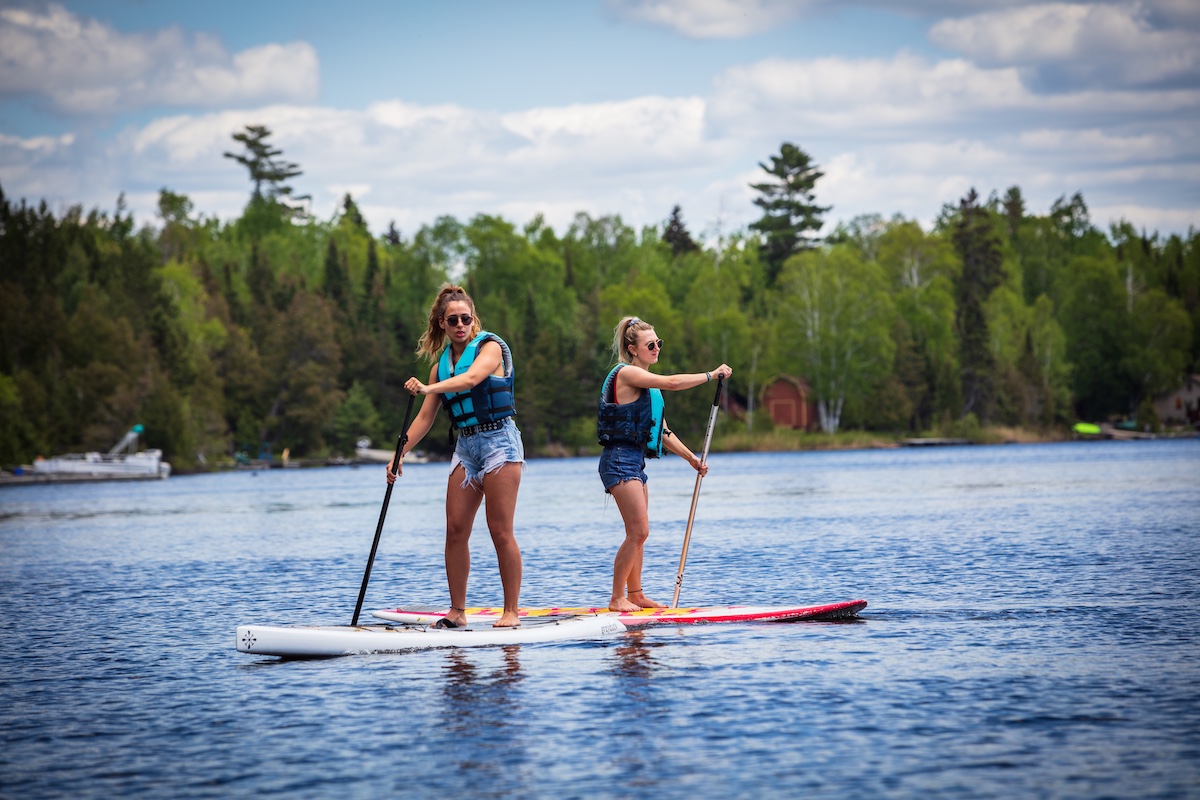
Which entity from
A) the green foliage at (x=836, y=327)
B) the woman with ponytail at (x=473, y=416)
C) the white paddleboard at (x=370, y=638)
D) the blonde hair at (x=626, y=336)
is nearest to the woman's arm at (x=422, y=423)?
the woman with ponytail at (x=473, y=416)

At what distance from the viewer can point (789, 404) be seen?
102250 millimetres

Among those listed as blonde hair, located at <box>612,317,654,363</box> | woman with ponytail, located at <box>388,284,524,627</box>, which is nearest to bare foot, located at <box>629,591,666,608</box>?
woman with ponytail, located at <box>388,284,524,627</box>

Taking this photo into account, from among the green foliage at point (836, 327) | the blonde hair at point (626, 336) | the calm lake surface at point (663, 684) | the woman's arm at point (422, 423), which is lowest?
the calm lake surface at point (663, 684)

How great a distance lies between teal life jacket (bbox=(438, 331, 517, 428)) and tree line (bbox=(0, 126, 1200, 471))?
243 feet

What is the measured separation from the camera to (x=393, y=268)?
127m

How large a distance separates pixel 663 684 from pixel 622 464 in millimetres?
2577

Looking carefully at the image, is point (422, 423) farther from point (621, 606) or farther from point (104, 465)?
point (104, 465)

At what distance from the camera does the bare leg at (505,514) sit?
11227 millimetres

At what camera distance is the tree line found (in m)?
86.9

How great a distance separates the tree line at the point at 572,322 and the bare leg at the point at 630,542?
73.0 m

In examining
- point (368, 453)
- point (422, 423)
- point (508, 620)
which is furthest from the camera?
point (368, 453)

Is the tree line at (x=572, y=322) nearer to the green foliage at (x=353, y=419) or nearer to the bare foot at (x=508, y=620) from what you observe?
the green foliage at (x=353, y=419)

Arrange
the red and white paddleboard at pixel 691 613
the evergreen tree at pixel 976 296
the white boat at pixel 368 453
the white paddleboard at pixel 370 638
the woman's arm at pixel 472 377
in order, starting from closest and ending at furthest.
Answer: the woman's arm at pixel 472 377
the white paddleboard at pixel 370 638
the red and white paddleboard at pixel 691 613
the evergreen tree at pixel 976 296
the white boat at pixel 368 453

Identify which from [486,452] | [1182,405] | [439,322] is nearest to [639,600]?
[486,452]
